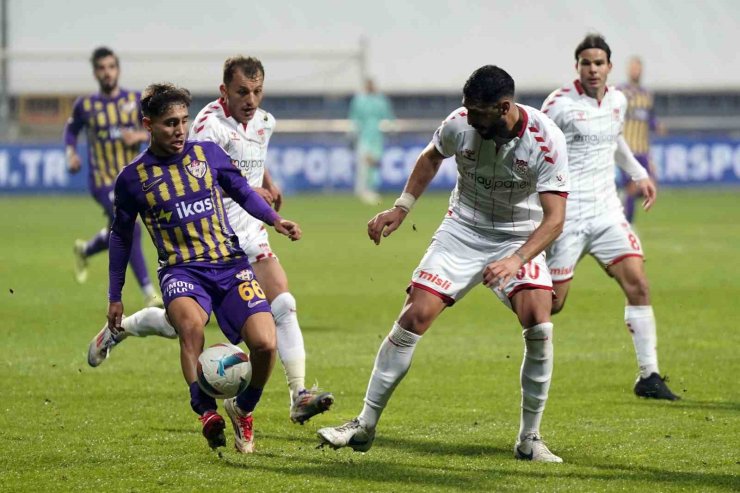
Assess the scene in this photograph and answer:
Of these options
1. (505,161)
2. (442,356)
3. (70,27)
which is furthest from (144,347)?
(70,27)

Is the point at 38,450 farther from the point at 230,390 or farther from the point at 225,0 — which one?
the point at 225,0

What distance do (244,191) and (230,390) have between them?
1074mm

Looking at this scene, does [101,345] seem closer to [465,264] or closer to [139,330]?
[139,330]

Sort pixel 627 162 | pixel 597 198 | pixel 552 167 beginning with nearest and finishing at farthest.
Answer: pixel 552 167
pixel 597 198
pixel 627 162

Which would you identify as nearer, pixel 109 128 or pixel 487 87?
pixel 487 87

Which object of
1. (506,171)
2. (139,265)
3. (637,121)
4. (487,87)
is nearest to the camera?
(487,87)

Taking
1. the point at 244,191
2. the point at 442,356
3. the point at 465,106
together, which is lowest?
the point at 442,356

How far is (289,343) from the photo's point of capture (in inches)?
309

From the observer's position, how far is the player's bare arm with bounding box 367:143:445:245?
6.84 m

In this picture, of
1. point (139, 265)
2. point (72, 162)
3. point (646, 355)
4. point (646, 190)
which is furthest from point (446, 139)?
point (72, 162)

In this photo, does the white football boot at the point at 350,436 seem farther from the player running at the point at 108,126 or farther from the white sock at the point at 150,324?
the player running at the point at 108,126

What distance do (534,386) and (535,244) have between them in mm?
755

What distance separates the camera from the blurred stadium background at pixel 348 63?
29.2m

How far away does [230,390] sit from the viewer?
258 inches
